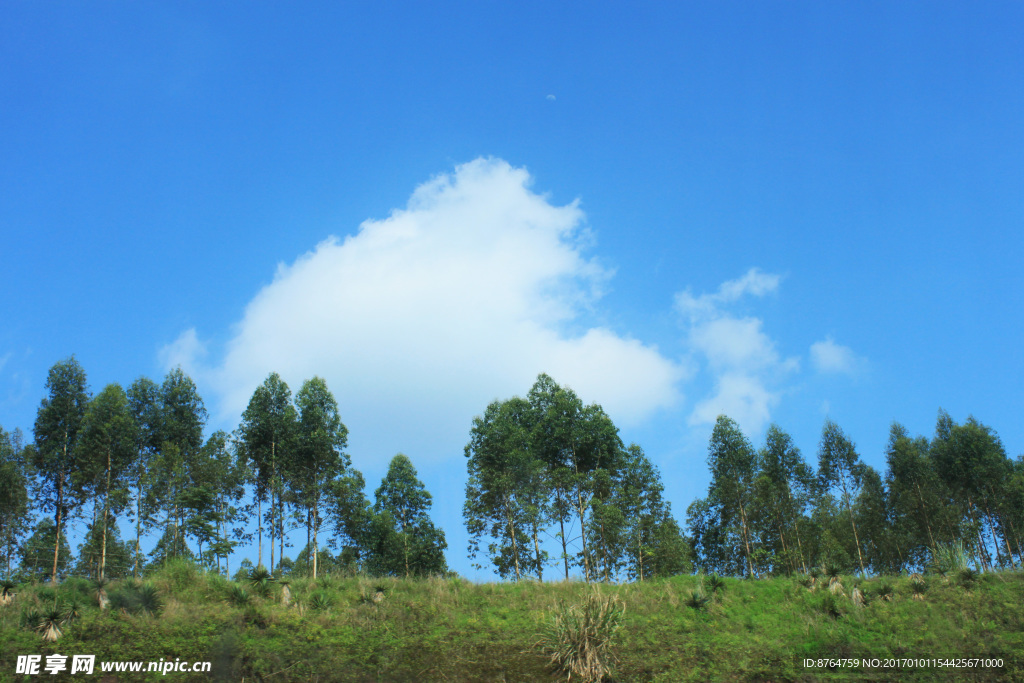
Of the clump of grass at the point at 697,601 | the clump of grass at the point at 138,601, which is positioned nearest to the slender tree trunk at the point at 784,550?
the clump of grass at the point at 697,601

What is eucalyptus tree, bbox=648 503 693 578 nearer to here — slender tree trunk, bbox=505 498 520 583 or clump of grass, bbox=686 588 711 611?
slender tree trunk, bbox=505 498 520 583

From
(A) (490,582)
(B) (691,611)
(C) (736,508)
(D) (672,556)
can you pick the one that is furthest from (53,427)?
(C) (736,508)

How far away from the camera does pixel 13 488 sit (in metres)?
34.1

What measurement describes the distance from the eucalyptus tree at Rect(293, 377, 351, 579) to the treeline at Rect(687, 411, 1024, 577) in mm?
26649

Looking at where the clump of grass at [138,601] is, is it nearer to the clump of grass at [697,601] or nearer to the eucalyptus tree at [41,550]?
the clump of grass at [697,601]

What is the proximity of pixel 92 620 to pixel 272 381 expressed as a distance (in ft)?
77.0

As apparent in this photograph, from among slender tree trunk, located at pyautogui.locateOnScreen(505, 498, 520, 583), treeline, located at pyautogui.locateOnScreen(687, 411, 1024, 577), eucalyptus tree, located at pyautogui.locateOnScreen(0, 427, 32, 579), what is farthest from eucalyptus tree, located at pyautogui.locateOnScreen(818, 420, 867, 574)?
eucalyptus tree, located at pyautogui.locateOnScreen(0, 427, 32, 579)

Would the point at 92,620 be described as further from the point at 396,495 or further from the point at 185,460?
the point at 396,495

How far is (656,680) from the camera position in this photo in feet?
46.6

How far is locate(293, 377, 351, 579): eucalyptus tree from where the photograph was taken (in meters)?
35.9

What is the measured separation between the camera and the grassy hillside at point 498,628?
46.8ft

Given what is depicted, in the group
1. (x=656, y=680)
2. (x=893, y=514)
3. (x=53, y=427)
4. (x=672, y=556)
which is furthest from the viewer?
(x=893, y=514)

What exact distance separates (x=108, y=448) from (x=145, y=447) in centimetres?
332

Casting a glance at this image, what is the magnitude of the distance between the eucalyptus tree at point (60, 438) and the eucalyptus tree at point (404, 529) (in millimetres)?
17921
